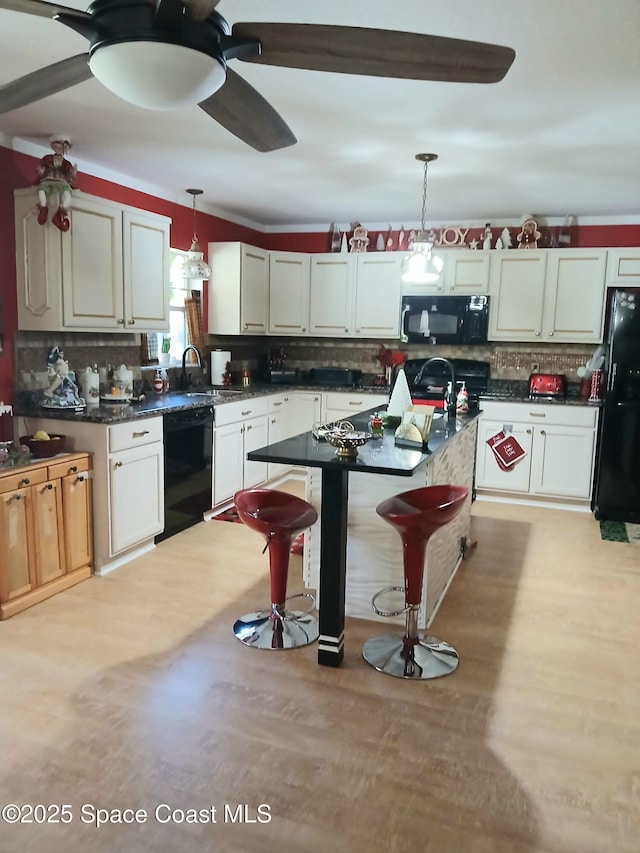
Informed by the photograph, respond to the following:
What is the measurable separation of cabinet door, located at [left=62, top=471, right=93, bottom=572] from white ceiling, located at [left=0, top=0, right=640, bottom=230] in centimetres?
189

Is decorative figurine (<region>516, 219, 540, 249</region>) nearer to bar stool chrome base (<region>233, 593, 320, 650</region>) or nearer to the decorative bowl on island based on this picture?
the decorative bowl on island

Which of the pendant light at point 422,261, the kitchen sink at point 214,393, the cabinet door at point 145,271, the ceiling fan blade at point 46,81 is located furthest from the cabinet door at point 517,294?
the ceiling fan blade at point 46,81

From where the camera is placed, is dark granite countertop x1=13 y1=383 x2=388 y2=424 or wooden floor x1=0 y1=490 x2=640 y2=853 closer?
wooden floor x1=0 y1=490 x2=640 y2=853

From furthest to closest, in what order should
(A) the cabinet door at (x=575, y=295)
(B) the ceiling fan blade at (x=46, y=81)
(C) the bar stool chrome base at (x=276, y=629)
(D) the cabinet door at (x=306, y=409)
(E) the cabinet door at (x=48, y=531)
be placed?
(D) the cabinet door at (x=306, y=409) < (A) the cabinet door at (x=575, y=295) < (E) the cabinet door at (x=48, y=531) < (C) the bar stool chrome base at (x=276, y=629) < (B) the ceiling fan blade at (x=46, y=81)

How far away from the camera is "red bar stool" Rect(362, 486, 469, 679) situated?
2535 mm

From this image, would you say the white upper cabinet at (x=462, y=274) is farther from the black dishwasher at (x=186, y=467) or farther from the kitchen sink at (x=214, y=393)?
the black dishwasher at (x=186, y=467)

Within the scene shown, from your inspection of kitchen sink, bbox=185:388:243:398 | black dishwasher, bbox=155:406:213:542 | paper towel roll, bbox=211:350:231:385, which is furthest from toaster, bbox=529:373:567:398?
black dishwasher, bbox=155:406:213:542

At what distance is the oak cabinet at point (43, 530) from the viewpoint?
304 centimetres

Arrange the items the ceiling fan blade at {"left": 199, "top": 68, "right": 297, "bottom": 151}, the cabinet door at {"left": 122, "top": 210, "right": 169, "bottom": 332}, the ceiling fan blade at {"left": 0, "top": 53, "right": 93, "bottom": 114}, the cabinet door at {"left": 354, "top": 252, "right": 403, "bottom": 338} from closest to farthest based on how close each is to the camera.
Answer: the ceiling fan blade at {"left": 0, "top": 53, "right": 93, "bottom": 114} < the ceiling fan blade at {"left": 199, "top": 68, "right": 297, "bottom": 151} < the cabinet door at {"left": 122, "top": 210, "right": 169, "bottom": 332} < the cabinet door at {"left": 354, "top": 252, "right": 403, "bottom": 338}

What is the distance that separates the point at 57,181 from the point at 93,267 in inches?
20.1

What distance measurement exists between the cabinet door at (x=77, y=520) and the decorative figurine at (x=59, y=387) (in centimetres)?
50

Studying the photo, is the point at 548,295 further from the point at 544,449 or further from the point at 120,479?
the point at 120,479

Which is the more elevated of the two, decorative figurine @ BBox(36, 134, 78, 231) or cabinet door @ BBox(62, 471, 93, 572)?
decorative figurine @ BBox(36, 134, 78, 231)

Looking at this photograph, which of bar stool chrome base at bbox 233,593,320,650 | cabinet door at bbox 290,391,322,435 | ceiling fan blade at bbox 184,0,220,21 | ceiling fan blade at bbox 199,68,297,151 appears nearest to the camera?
ceiling fan blade at bbox 184,0,220,21
